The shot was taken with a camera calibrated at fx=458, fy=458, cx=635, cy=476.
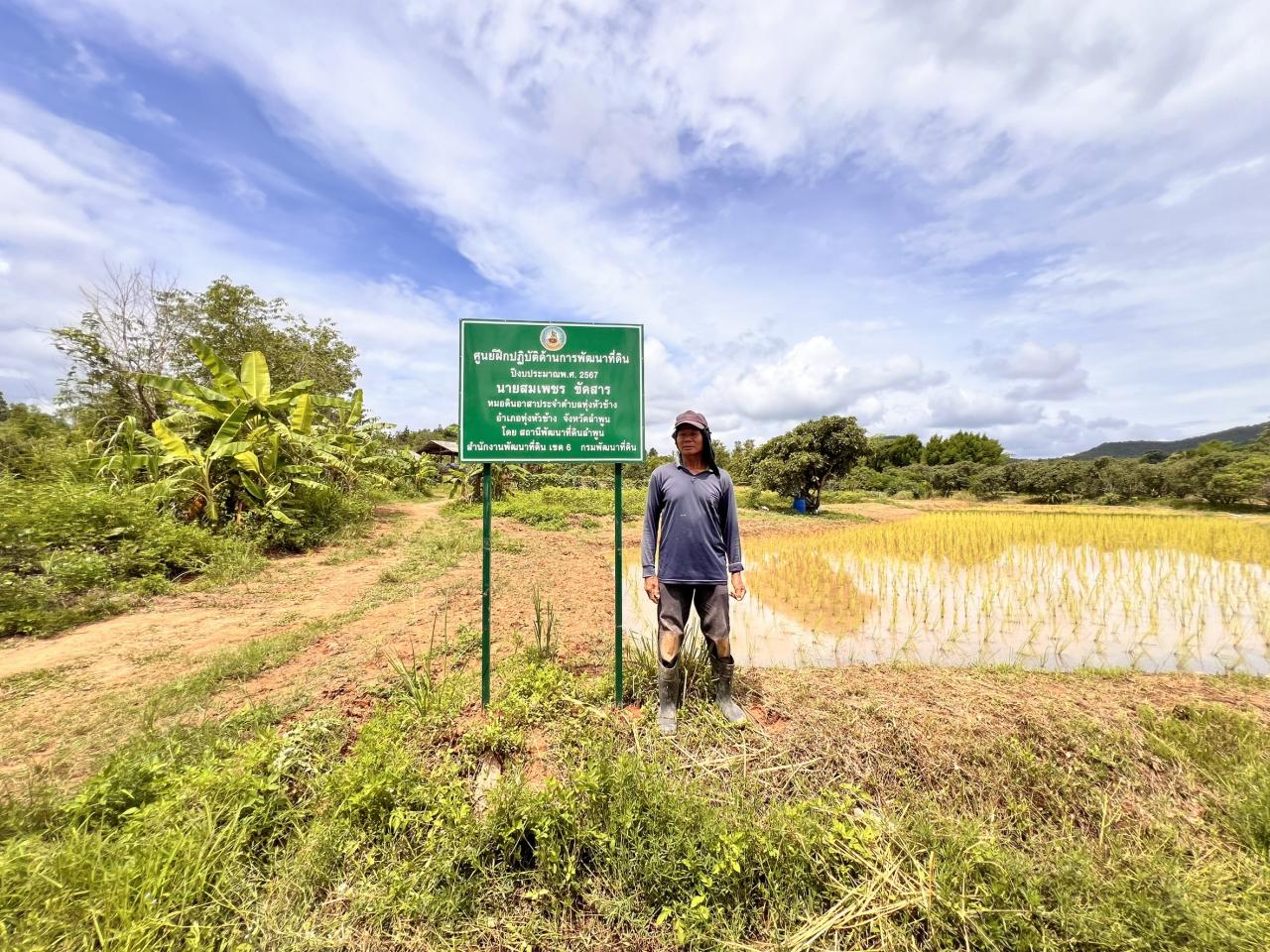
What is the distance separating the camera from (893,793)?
8.65 ft

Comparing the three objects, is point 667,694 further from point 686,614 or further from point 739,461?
point 739,461

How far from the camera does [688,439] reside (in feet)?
10.6

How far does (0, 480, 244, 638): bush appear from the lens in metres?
5.13

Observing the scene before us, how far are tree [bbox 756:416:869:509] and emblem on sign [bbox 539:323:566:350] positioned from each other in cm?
1756

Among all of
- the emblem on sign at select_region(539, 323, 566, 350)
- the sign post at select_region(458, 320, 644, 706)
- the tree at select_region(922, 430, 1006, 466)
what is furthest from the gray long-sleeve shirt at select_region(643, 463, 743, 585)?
the tree at select_region(922, 430, 1006, 466)

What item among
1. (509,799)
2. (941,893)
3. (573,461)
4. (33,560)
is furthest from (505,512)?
(941,893)

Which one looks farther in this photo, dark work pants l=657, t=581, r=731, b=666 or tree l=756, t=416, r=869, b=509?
tree l=756, t=416, r=869, b=509

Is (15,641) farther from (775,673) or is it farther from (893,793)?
(893,793)

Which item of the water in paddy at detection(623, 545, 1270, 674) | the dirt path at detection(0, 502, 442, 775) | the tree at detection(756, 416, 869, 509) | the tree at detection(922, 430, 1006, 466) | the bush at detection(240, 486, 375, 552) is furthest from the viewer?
the tree at detection(922, 430, 1006, 466)

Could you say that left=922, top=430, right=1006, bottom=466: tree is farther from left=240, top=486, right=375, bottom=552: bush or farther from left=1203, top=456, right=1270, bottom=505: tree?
left=240, top=486, right=375, bottom=552: bush

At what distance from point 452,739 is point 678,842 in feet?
5.16

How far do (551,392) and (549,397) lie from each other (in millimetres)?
41

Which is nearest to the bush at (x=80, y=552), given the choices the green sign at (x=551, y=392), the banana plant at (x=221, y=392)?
the banana plant at (x=221, y=392)

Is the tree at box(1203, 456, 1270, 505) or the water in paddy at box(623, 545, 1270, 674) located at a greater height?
the tree at box(1203, 456, 1270, 505)
